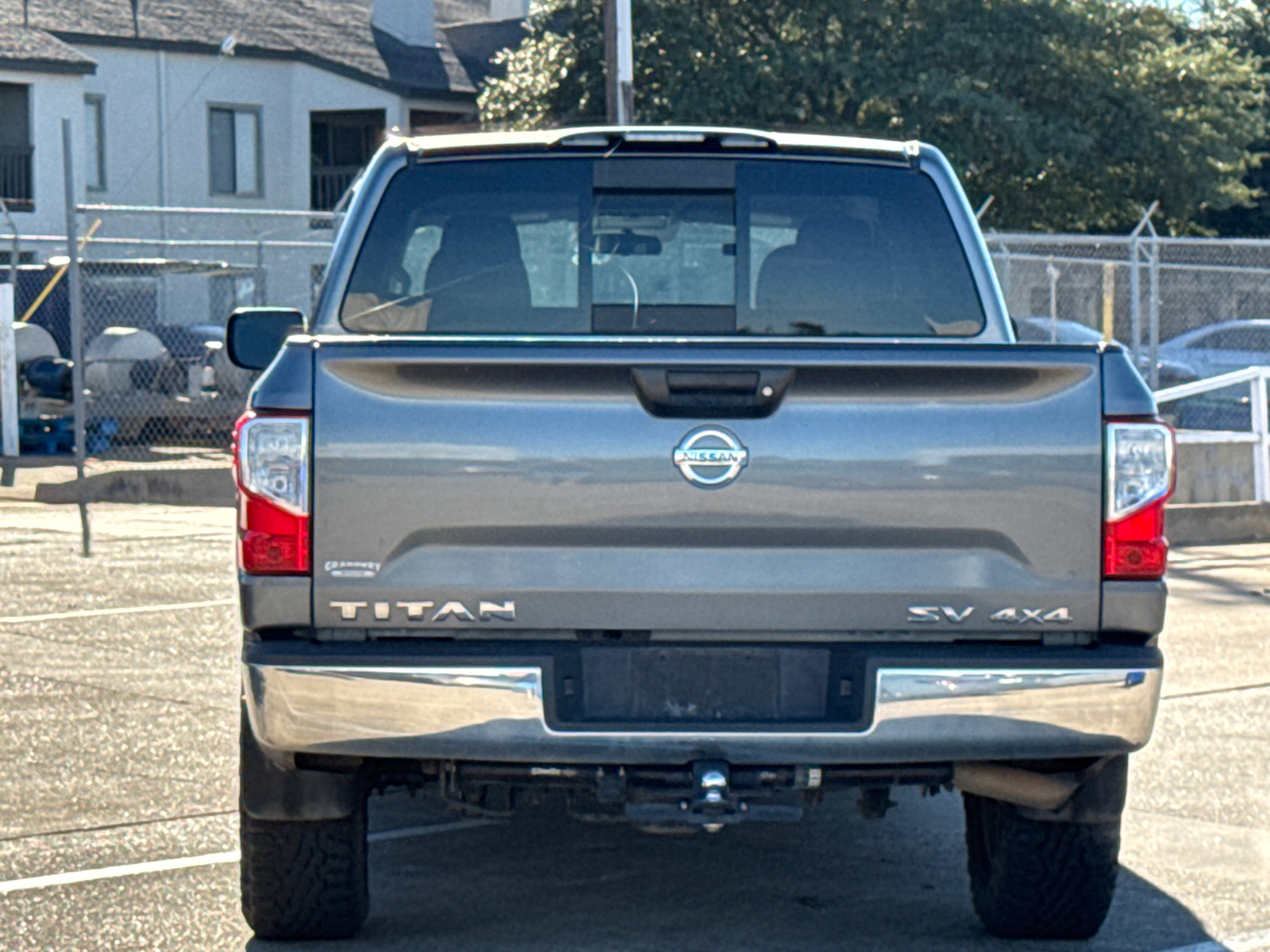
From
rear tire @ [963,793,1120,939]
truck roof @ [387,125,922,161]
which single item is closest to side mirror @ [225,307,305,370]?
truck roof @ [387,125,922,161]

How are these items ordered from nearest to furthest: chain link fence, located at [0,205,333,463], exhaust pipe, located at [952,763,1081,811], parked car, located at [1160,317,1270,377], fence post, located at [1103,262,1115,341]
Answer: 1. exhaust pipe, located at [952,763,1081,811]
2. fence post, located at [1103,262,1115,341]
3. chain link fence, located at [0,205,333,463]
4. parked car, located at [1160,317,1270,377]

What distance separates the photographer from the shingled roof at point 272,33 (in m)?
36.8

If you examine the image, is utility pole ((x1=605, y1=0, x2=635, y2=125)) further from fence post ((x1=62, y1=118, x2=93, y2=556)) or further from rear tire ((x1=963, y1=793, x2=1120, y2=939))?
rear tire ((x1=963, y1=793, x2=1120, y2=939))

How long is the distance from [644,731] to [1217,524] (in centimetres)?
1121

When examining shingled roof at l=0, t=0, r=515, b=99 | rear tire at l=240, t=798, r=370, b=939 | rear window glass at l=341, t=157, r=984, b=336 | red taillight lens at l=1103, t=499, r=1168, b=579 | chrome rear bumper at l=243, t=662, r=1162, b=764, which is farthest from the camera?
shingled roof at l=0, t=0, r=515, b=99

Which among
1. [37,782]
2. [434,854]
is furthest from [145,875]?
[37,782]

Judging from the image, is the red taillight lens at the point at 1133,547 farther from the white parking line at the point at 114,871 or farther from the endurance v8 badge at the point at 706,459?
the white parking line at the point at 114,871

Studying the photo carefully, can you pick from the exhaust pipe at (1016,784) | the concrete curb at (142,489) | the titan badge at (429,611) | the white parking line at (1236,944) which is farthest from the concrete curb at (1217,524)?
the titan badge at (429,611)

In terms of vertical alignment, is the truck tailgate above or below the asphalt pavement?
above

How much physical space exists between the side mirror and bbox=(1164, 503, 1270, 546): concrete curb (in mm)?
9788

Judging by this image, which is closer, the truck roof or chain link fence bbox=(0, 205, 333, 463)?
the truck roof

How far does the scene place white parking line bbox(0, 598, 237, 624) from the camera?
34.4 feet

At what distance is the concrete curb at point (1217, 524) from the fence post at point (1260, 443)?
0.18 meters

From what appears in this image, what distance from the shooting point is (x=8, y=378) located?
63.7 ft
